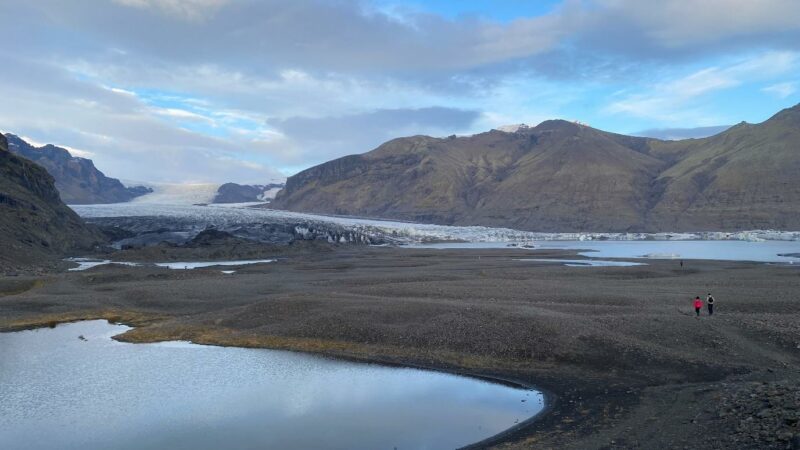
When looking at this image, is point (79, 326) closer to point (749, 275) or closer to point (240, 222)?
point (749, 275)

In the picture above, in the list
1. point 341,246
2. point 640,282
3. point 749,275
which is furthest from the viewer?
point 341,246

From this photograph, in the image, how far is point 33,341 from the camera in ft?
100

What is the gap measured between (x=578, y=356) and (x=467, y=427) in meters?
8.35

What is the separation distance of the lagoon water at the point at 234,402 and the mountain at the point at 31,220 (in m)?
39.8

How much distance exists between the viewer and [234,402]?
67.9 feet

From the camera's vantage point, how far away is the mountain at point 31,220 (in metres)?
64.9

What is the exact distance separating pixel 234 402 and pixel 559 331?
1422 centimetres

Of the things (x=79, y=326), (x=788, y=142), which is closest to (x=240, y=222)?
(x=79, y=326)

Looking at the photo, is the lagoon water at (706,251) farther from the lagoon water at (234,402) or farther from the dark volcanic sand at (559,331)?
the lagoon water at (234,402)

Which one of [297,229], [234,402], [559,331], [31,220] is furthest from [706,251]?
[31,220]

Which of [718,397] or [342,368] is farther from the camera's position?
[342,368]

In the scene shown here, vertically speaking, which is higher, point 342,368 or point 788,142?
point 788,142

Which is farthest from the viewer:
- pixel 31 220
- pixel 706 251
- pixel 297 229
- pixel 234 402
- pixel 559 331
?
pixel 297 229

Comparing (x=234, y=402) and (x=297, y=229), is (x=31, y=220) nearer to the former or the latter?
(x=297, y=229)
